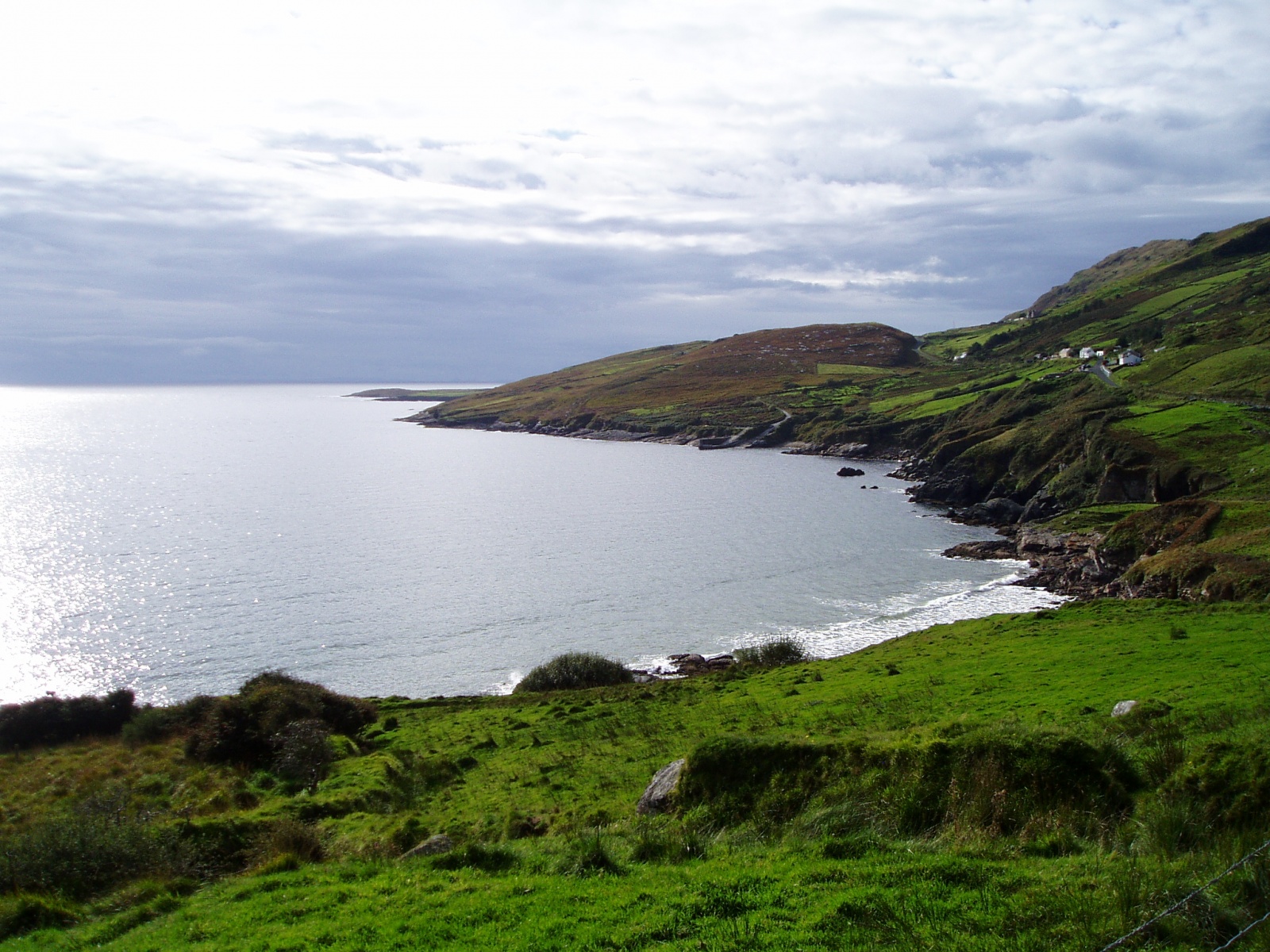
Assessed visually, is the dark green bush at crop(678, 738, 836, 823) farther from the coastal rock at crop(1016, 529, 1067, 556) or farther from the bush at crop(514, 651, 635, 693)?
the coastal rock at crop(1016, 529, 1067, 556)

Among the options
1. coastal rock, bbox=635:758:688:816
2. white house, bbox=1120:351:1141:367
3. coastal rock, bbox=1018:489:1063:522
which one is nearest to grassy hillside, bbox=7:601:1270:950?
coastal rock, bbox=635:758:688:816

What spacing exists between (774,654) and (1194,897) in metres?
36.5

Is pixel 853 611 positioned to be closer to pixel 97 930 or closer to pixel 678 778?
pixel 678 778

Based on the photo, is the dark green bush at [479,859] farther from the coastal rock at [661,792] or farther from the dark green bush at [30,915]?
the dark green bush at [30,915]

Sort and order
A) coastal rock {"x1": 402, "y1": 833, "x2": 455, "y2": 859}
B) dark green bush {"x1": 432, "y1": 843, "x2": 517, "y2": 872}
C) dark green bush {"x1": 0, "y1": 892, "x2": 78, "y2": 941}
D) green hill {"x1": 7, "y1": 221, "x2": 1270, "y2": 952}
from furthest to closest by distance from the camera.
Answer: coastal rock {"x1": 402, "y1": 833, "x2": 455, "y2": 859} → dark green bush {"x1": 432, "y1": 843, "x2": 517, "y2": 872} → dark green bush {"x1": 0, "y1": 892, "x2": 78, "y2": 941} → green hill {"x1": 7, "y1": 221, "x2": 1270, "y2": 952}

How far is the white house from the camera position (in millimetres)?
135375

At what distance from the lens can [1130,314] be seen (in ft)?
645

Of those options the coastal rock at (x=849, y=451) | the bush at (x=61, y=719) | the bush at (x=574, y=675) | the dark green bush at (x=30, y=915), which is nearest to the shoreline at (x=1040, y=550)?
the bush at (x=574, y=675)

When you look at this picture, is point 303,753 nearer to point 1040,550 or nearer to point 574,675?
point 574,675

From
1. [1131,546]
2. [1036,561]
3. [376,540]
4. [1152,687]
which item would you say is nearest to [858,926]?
[1152,687]

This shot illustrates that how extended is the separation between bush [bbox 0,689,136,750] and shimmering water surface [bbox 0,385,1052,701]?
7.61 m

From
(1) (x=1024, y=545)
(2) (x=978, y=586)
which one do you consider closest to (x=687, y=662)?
(2) (x=978, y=586)

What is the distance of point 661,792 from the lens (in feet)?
53.7

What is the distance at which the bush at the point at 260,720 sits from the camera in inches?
1099
